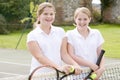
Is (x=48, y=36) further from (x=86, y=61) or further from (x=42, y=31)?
(x=86, y=61)

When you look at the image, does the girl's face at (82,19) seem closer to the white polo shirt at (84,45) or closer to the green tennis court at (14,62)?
the white polo shirt at (84,45)

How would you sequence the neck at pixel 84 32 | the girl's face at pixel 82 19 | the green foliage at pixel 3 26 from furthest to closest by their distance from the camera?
the green foliage at pixel 3 26, the neck at pixel 84 32, the girl's face at pixel 82 19

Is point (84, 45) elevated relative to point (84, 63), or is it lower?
elevated

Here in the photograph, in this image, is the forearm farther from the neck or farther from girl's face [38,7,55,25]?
girl's face [38,7,55,25]

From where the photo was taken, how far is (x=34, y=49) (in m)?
4.23

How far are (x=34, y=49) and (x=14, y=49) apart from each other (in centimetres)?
1521

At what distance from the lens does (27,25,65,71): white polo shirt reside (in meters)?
4.29

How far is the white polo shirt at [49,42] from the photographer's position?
14.1 feet

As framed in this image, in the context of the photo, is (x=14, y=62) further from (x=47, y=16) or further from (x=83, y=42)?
(x=47, y=16)

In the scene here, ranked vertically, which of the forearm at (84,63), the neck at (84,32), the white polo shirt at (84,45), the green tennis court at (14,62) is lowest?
the green tennis court at (14,62)

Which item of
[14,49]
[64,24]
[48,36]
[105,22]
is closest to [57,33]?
[48,36]

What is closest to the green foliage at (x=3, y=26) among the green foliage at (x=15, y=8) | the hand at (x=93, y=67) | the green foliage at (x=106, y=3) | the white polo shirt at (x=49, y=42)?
the green foliage at (x=15, y=8)

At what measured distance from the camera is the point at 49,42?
14.1ft

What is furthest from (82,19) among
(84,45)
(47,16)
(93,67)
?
(93,67)
